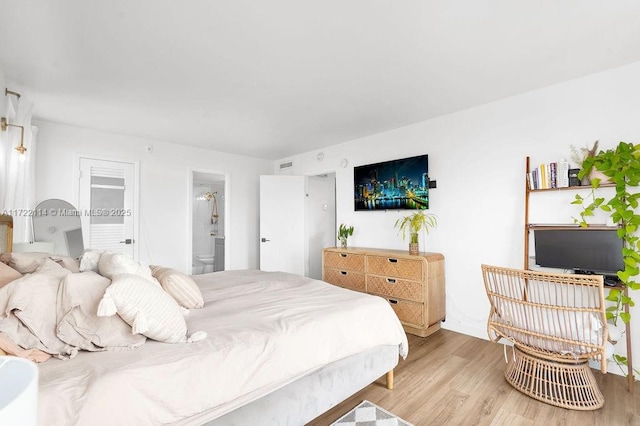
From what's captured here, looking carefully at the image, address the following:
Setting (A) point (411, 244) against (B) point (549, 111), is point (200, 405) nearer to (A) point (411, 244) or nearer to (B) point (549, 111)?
(A) point (411, 244)

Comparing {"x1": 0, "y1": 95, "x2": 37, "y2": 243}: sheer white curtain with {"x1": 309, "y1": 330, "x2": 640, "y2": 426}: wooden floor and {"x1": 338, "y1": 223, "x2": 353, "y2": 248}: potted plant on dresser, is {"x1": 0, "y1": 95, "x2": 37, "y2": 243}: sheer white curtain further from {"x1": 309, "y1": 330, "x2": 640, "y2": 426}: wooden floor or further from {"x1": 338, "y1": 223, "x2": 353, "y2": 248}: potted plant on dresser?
{"x1": 338, "y1": 223, "x2": 353, "y2": 248}: potted plant on dresser

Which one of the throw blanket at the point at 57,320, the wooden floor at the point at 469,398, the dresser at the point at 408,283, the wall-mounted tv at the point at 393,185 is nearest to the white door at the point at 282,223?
the wall-mounted tv at the point at 393,185

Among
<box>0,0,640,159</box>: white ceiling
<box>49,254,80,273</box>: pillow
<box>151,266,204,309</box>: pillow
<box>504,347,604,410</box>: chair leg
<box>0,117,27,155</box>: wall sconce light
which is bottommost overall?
<box>504,347,604,410</box>: chair leg

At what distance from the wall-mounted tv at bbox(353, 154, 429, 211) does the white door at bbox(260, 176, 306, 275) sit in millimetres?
1232

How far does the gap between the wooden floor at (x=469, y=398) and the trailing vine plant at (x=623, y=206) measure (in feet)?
2.07

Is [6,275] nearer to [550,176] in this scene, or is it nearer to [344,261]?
[344,261]

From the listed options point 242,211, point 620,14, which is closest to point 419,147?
point 620,14

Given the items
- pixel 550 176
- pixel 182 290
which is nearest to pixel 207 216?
pixel 182 290

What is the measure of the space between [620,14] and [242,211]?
4.87 m

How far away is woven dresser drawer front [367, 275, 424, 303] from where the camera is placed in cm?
320

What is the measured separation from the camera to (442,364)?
102 inches

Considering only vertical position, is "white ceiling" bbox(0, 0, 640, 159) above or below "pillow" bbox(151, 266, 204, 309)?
above

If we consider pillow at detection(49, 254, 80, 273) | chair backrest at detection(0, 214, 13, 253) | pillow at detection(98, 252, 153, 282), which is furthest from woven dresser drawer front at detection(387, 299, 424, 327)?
chair backrest at detection(0, 214, 13, 253)

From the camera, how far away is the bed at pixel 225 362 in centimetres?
109
